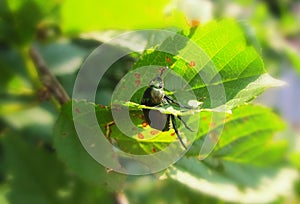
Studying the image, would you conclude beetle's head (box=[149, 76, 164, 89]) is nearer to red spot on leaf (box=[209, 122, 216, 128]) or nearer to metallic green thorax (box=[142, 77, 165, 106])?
metallic green thorax (box=[142, 77, 165, 106])

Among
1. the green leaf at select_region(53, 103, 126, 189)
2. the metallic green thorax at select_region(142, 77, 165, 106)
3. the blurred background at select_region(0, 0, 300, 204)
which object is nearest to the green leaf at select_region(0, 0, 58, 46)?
the blurred background at select_region(0, 0, 300, 204)

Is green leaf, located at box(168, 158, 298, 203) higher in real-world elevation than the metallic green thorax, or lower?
higher

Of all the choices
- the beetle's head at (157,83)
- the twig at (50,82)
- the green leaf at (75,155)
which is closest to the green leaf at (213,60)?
the beetle's head at (157,83)

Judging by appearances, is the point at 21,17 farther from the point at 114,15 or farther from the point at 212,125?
the point at 212,125

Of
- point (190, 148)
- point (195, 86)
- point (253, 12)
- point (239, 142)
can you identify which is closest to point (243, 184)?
point (239, 142)

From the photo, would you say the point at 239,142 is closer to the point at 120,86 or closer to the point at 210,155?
the point at 210,155
